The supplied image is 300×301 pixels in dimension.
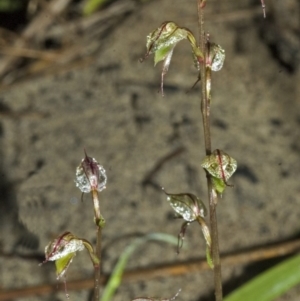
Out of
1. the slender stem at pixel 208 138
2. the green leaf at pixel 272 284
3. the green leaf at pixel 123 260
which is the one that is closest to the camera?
the slender stem at pixel 208 138

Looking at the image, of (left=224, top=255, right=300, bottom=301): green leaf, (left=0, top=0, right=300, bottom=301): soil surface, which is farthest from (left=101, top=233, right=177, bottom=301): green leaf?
(left=224, top=255, right=300, bottom=301): green leaf

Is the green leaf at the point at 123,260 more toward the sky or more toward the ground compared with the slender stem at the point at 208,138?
more toward the ground

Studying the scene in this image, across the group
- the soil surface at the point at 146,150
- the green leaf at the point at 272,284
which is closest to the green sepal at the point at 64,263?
the green leaf at the point at 272,284

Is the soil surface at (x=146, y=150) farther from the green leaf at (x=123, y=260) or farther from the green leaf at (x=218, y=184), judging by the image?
the green leaf at (x=218, y=184)

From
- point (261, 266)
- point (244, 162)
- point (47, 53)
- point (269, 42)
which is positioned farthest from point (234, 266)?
point (47, 53)

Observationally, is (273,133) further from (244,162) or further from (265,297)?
(265,297)
